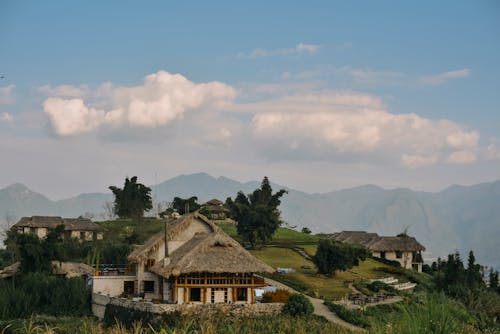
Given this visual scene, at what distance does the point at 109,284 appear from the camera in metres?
48.8

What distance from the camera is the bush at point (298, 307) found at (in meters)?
42.1

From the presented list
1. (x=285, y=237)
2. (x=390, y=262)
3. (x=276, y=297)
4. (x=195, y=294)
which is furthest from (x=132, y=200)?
(x=276, y=297)

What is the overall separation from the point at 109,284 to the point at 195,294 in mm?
8805

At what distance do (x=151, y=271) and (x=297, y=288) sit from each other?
12.7 meters

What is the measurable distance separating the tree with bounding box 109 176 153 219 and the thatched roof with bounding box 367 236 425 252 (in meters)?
35.0

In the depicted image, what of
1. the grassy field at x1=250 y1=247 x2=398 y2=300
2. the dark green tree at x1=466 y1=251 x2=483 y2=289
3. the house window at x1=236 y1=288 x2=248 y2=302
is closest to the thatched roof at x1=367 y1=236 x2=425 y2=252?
the grassy field at x1=250 y1=247 x2=398 y2=300

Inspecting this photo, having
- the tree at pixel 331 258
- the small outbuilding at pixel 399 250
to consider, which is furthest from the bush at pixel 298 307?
the small outbuilding at pixel 399 250

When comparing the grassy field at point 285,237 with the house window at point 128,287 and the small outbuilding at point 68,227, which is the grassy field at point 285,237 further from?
the house window at point 128,287

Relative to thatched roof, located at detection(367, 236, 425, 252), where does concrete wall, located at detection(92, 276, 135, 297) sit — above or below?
below

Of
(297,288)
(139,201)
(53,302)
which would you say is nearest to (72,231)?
(139,201)

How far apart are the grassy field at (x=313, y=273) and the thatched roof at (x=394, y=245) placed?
633 cm

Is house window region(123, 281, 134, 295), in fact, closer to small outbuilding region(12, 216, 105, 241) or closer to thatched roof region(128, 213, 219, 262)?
thatched roof region(128, 213, 219, 262)

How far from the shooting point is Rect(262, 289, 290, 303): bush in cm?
4422

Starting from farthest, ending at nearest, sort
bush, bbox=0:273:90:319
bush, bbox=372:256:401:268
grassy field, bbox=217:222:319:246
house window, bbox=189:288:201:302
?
grassy field, bbox=217:222:319:246, bush, bbox=372:256:401:268, bush, bbox=0:273:90:319, house window, bbox=189:288:201:302
